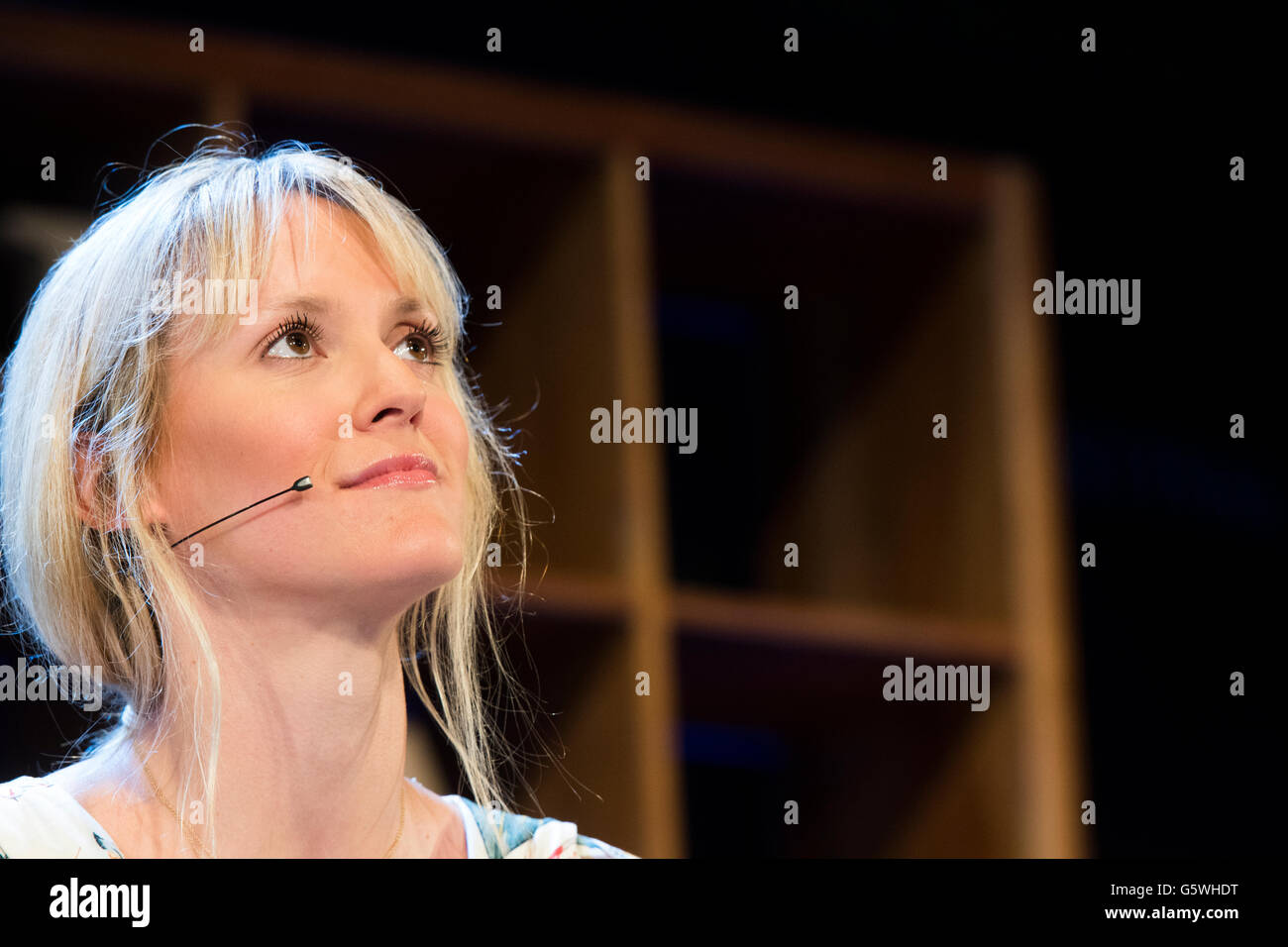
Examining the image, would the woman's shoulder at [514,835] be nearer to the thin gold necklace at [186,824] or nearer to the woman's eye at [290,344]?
the thin gold necklace at [186,824]

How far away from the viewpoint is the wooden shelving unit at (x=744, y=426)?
224cm

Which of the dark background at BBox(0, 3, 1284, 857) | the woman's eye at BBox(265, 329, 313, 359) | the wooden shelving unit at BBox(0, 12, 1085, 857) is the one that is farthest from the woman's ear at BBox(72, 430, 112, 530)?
the dark background at BBox(0, 3, 1284, 857)

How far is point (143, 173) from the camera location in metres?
1.49

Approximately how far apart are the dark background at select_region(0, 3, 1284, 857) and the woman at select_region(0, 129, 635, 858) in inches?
54.4

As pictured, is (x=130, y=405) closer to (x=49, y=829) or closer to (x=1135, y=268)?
(x=49, y=829)

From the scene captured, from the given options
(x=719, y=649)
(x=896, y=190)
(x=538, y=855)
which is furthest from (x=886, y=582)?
(x=538, y=855)

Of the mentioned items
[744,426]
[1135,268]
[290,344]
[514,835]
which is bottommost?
[514,835]

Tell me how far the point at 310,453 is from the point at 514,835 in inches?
14.7

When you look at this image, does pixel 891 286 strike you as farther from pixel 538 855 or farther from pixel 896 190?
pixel 538 855

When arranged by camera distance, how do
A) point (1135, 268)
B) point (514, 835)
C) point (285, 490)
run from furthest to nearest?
point (1135, 268) → point (514, 835) → point (285, 490)

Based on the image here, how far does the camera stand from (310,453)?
1274 millimetres

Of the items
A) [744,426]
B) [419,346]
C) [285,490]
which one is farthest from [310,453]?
[744,426]

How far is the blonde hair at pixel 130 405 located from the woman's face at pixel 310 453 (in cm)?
2

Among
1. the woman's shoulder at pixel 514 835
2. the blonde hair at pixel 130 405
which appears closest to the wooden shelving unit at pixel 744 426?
the woman's shoulder at pixel 514 835
